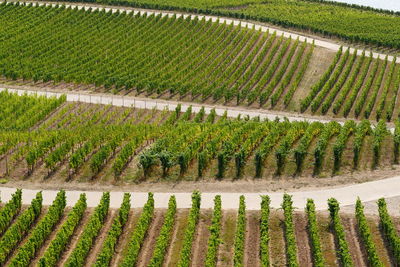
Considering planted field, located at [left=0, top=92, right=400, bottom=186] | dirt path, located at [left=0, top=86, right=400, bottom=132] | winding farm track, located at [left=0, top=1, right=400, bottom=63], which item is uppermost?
winding farm track, located at [left=0, top=1, right=400, bottom=63]

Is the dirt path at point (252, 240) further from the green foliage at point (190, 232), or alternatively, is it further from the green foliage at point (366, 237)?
the green foliage at point (366, 237)

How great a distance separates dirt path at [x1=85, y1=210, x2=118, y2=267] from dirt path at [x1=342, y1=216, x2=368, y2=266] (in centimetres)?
1701

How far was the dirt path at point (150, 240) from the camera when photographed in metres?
Result: 35.2

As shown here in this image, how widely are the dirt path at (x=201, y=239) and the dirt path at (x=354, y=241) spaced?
982cm

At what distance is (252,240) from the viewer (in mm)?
37500

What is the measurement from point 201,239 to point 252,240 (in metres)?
3.57

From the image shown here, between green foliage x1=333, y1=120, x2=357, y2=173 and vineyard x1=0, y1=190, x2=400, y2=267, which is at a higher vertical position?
green foliage x1=333, y1=120, x2=357, y2=173

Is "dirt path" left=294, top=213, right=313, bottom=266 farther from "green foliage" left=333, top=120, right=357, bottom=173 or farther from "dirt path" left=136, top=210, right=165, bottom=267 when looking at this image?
"green foliage" left=333, top=120, right=357, bottom=173

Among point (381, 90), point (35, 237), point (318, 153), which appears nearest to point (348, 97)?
point (381, 90)

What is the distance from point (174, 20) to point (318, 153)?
68.3 meters

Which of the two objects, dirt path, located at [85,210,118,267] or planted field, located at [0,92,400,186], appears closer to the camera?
dirt path, located at [85,210,118,267]

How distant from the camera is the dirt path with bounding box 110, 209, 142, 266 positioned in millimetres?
35625

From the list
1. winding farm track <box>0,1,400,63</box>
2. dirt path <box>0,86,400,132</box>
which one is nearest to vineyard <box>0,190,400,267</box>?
dirt path <box>0,86,400,132</box>

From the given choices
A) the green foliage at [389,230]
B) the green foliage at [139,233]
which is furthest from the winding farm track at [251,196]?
the green foliage at [389,230]
